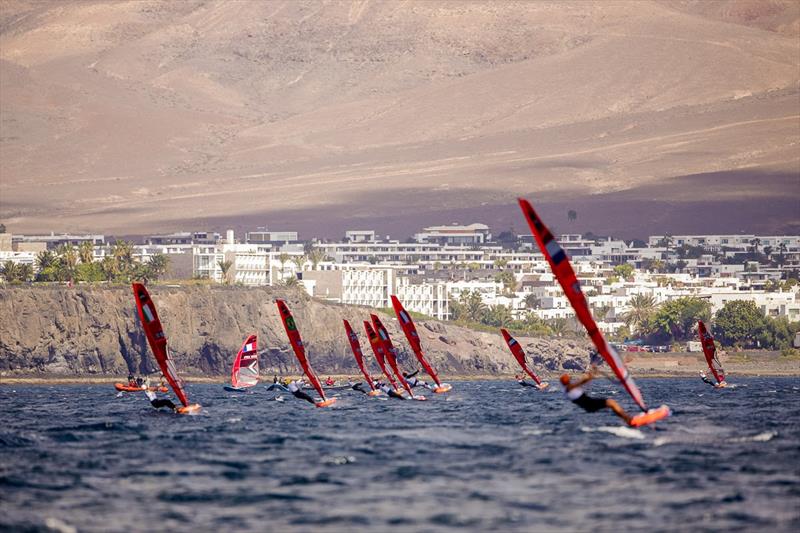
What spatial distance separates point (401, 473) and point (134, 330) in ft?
444

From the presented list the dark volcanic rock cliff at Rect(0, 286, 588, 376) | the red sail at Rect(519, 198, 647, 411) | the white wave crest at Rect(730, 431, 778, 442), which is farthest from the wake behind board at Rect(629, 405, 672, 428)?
the dark volcanic rock cliff at Rect(0, 286, 588, 376)

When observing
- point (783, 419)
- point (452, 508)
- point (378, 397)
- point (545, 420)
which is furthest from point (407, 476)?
point (378, 397)

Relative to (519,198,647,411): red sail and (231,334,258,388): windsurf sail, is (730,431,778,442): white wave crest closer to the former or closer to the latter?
(519,198,647,411): red sail

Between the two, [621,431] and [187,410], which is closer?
[621,431]

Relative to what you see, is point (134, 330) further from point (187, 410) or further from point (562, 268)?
point (562, 268)

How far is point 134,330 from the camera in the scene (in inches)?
7343

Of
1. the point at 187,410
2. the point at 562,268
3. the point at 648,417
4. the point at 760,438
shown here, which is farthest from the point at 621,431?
the point at 187,410

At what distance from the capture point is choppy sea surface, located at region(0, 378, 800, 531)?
45750 mm

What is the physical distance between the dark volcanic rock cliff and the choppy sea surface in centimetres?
9848

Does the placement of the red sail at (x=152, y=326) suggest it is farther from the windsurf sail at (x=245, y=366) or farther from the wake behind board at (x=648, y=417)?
the windsurf sail at (x=245, y=366)

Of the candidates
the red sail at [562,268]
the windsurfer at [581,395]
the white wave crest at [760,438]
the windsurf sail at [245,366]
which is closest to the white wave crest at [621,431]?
the white wave crest at [760,438]

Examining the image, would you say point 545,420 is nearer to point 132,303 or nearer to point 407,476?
point 407,476

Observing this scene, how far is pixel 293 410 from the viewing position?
90375mm

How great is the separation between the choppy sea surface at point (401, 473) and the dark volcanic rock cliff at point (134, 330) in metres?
98.5
